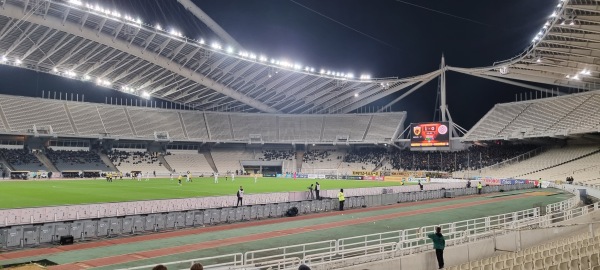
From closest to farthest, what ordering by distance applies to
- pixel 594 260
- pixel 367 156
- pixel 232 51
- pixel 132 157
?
1. pixel 594 260
2. pixel 232 51
3. pixel 132 157
4. pixel 367 156

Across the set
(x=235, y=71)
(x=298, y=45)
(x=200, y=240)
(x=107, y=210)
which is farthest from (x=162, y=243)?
(x=298, y=45)

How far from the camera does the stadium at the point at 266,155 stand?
15461 mm

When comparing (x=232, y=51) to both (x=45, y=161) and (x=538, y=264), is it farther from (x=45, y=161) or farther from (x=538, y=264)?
(x=538, y=264)

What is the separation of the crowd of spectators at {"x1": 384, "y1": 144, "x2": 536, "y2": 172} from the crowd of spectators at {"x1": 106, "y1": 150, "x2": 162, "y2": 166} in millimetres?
42968

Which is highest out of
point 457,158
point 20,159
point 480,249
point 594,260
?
point 457,158

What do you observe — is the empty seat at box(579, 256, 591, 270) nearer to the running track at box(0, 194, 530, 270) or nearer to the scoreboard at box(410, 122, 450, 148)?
the running track at box(0, 194, 530, 270)

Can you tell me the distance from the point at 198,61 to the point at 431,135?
36.6 metres

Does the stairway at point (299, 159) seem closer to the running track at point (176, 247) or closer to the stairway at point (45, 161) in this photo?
the stairway at point (45, 161)

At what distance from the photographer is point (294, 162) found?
272ft

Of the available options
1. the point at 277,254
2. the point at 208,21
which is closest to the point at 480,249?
the point at 277,254

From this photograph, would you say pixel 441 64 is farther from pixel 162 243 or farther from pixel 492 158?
pixel 162 243

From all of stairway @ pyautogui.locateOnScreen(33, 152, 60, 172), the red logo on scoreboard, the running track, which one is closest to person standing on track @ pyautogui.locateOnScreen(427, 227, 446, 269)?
the running track

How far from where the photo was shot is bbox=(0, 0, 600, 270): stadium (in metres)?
15.5

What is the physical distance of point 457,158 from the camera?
71.1m
